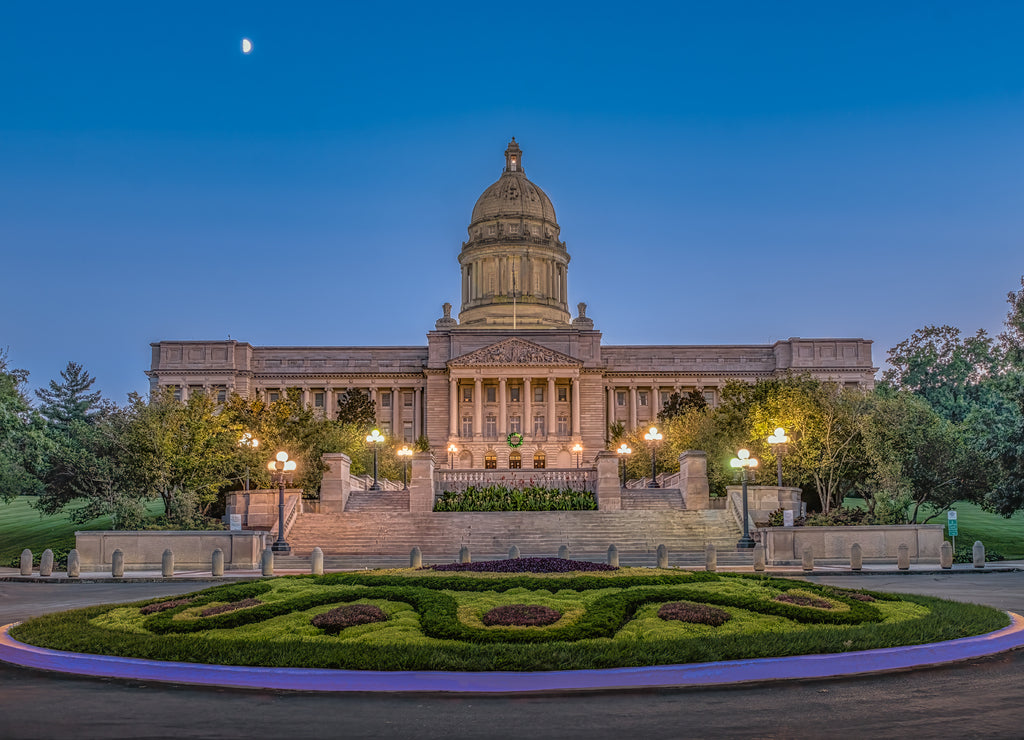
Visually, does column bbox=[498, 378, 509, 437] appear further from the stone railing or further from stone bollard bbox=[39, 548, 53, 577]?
stone bollard bbox=[39, 548, 53, 577]

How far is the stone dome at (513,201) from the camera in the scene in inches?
5615

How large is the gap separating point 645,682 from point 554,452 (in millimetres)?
101374

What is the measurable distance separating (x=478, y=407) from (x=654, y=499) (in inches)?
2621

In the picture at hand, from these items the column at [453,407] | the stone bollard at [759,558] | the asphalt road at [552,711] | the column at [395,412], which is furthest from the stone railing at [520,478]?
the column at [395,412]

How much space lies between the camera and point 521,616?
14.4m

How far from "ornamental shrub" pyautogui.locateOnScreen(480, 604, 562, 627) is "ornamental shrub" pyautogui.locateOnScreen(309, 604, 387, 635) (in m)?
1.51

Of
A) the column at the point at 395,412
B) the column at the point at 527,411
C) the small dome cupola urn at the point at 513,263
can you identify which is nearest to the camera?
the column at the point at 527,411

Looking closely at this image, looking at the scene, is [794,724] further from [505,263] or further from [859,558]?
[505,263]

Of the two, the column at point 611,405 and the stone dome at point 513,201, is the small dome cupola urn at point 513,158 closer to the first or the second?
the stone dome at point 513,201

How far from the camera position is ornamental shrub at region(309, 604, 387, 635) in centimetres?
1440

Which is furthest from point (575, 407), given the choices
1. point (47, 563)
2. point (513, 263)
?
point (47, 563)

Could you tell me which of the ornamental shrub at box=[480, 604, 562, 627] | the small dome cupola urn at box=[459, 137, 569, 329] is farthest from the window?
the ornamental shrub at box=[480, 604, 562, 627]

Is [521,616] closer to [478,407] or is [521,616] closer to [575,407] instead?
[575,407]

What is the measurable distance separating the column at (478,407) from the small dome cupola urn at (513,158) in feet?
152
